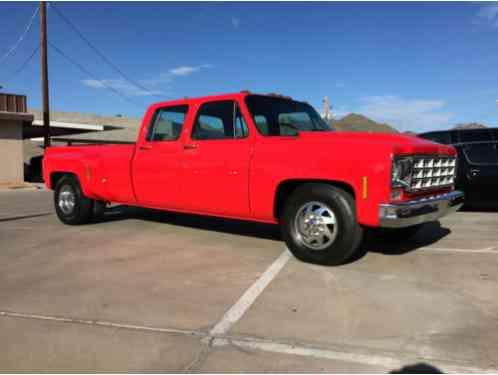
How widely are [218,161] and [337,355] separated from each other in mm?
3185

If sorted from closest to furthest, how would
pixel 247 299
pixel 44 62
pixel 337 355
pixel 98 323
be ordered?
pixel 337 355 < pixel 98 323 < pixel 247 299 < pixel 44 62

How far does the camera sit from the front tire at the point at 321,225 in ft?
15.1

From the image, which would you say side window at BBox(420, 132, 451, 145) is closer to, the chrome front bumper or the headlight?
the chrome front bumper

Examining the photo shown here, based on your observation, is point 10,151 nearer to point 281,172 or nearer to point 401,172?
point 281,172

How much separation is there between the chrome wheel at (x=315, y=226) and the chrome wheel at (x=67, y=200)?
14.4 feet

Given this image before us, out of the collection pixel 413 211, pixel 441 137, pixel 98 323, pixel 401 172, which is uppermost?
pixel 441 137

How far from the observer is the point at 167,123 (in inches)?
254

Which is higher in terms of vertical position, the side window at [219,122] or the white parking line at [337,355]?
the side window at [219,122]

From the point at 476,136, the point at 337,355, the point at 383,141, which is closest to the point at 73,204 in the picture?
the point at 383,141

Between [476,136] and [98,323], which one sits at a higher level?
[476,136]

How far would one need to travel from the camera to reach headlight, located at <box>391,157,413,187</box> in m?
4.36

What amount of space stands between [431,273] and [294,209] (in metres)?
1.54

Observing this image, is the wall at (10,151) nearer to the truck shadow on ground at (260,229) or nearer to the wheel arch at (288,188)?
the truck shadow on ground at (260,229)

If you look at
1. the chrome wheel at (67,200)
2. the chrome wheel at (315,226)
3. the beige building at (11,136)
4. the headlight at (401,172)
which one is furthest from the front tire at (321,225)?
the beige building at (11,136)
